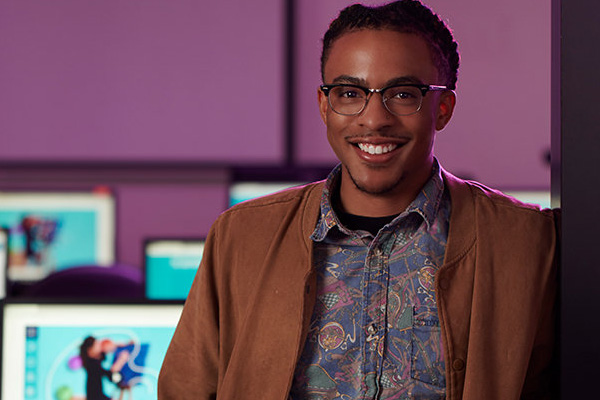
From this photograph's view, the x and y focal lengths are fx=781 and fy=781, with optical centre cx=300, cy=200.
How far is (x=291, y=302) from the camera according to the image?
1195 mm

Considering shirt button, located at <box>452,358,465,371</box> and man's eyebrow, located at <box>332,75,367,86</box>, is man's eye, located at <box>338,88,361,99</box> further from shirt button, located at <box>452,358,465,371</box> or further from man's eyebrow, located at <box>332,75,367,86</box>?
shirt button, located at <box>452,358,465,371</box>

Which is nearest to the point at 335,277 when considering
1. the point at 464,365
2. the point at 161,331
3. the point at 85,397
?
the point at 464,365

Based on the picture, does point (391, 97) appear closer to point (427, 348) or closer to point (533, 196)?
point (427, 348)

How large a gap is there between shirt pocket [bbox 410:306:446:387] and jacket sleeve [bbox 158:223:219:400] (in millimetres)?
312

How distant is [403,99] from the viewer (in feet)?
3.96

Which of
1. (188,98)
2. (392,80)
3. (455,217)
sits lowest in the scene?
(455,217)

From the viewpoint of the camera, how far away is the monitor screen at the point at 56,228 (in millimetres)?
4020

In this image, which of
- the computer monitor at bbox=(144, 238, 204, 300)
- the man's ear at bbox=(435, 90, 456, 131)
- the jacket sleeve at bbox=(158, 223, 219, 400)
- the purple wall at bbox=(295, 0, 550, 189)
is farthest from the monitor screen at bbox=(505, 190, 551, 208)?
the jacket sleeve at bbox=(158, 223, 219, 400)

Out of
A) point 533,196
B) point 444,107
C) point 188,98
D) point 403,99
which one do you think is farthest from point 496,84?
point 403,99

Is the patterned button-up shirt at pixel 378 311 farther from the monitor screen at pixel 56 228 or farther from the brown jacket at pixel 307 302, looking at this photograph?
the monitor screen at pixel 56 228

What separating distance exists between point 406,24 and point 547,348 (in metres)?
0.53

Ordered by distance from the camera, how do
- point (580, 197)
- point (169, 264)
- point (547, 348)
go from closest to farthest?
1. point (580, 197)
2. point (547, 348)
3. point (169, 264)

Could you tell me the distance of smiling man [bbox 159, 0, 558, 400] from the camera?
1.13 m

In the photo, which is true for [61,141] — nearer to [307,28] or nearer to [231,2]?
[231,2]
